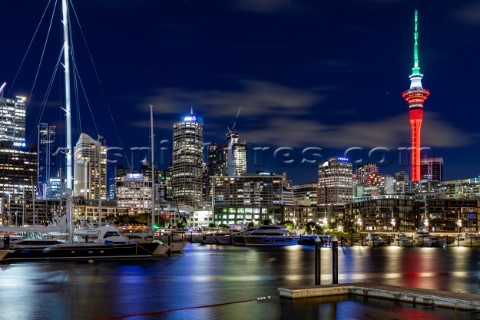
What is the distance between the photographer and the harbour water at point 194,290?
24.3 m

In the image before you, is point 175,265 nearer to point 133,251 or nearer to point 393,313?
point 133,251

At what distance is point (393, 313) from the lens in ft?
78.0

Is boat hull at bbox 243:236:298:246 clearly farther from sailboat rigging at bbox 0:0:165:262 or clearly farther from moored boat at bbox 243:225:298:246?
sailboat rigging at bbox 0:0:165:262

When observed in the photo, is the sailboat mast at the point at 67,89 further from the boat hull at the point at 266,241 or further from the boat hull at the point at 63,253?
the boat hull at the point at 266,241

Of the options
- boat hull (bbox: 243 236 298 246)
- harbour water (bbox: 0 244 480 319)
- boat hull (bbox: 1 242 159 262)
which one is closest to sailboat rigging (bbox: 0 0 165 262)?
boat hull (bbox: 1 242 159 262)

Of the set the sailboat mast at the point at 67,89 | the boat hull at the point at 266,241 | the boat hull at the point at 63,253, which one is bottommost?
the boat hull at the point at 266,241

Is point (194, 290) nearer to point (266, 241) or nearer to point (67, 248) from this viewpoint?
point (67, 248)

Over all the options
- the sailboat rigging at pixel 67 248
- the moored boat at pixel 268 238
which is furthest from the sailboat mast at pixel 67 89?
the moored boat at pixel 268 238

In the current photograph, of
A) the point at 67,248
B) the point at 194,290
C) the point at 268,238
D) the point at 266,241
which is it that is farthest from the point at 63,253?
the point at 268,238

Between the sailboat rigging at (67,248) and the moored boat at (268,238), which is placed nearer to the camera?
the sailboat rigging at (67,248)

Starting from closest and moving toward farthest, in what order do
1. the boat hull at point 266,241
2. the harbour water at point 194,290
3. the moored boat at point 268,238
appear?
the harbour water at point 194,290 → the boat hull at point 266,241 → the moored boat at point 268,238

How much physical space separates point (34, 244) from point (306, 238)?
6237cm

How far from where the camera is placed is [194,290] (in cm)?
3269

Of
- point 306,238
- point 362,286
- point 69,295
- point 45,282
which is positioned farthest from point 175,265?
point 306,238
